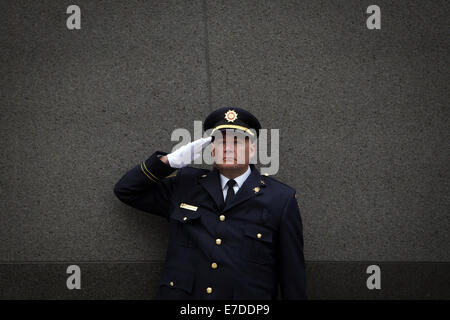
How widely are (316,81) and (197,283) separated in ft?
6.36

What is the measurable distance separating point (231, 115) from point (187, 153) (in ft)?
1.36

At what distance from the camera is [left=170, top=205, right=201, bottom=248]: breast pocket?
2.04 metres

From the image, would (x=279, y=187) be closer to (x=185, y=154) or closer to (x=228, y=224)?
(x=228, y=224)

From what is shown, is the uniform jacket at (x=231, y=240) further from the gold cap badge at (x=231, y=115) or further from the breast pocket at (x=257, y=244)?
the gold cap badge at (x=231, y=115)

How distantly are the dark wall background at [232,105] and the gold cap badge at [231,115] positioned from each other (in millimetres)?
570

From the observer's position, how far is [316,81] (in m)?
2.65

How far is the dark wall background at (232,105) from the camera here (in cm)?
261

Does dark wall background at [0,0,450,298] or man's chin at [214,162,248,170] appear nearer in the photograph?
man's chin at [214,162,248,170]

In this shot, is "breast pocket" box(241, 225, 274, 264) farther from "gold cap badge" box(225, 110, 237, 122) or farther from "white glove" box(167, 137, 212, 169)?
"gold cap badge" box(225, 110, 237, 122)

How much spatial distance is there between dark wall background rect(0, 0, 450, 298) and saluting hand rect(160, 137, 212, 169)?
20.9 inches

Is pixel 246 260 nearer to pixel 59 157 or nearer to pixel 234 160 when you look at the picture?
Answer: pixel 234 160

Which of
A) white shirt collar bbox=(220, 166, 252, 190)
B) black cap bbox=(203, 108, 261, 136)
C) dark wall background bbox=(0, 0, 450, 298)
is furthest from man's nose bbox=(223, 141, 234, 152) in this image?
dark wall background bbox=(0, 0, 450, 298)
